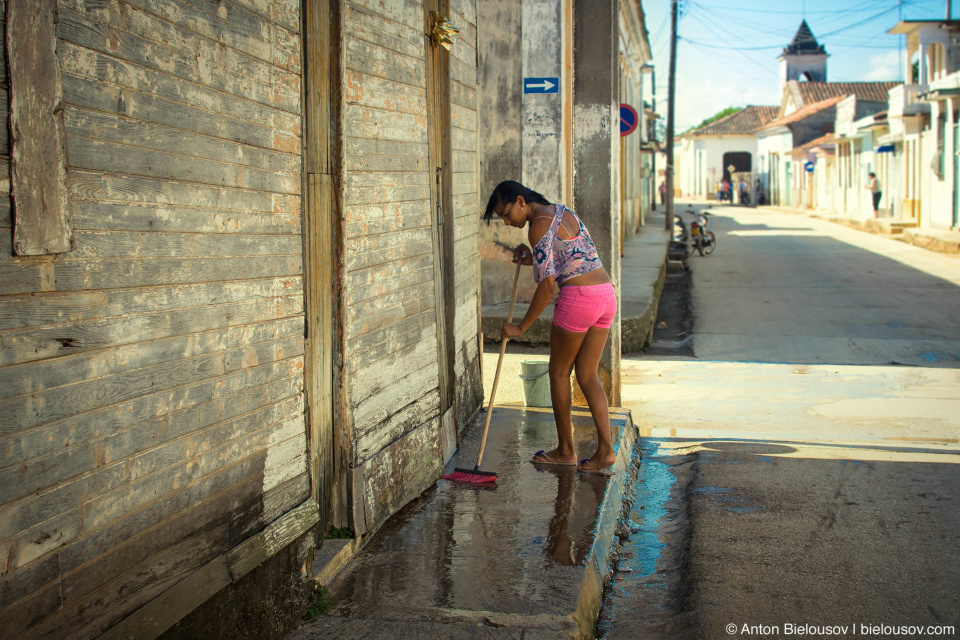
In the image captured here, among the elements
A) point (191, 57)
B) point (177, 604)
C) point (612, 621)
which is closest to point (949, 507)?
point (612, 621)

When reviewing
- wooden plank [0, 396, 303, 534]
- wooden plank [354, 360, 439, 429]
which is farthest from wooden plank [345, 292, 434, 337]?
wooden plank [0, 396, 303, 534]

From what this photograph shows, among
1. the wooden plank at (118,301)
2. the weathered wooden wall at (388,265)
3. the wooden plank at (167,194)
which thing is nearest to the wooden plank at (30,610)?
the wooden plank at (118,301)

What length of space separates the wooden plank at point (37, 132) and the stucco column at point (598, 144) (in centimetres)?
473

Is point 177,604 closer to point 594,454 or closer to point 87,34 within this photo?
point 87,34

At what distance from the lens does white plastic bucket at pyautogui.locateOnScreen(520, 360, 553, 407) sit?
630cm

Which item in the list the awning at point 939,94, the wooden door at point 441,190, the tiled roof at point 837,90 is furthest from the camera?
the tiled roof at point 837,90

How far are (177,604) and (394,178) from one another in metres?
2.26

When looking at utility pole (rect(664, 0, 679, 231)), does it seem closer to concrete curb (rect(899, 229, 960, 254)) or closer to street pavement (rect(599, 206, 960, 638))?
concrete curb (rect(899, 229, 960, 254))

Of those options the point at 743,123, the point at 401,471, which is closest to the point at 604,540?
the point at 401,471

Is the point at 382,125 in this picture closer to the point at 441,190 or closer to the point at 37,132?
the point at 441,190

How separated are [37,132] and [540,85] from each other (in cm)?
739

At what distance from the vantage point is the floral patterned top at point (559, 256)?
15.4 feet

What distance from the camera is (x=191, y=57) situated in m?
2.41

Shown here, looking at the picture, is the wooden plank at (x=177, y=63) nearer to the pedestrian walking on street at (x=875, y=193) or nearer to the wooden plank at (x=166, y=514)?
the wooden plank at (x=166, y=514)
